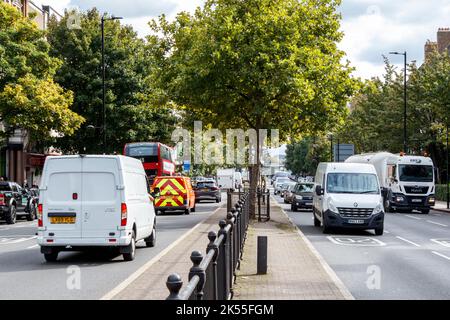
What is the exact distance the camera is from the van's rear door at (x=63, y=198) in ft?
48.7

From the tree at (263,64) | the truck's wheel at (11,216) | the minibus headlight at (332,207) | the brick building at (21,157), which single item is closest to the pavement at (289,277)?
the minibus headlight at (332,207)

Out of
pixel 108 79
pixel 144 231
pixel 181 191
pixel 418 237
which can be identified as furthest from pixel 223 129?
pixel 108 79

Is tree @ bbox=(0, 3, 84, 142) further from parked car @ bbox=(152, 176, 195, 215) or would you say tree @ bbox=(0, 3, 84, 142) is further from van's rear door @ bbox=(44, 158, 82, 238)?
van's rear door @ bbox=(44, 158, 82, 238)

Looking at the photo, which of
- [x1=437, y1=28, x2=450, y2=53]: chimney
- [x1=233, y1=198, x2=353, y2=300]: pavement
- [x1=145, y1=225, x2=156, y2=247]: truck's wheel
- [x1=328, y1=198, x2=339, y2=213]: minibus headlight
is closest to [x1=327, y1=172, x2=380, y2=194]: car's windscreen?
[x1=328, y1=198, x2=339, y2=213]: minibus headlight

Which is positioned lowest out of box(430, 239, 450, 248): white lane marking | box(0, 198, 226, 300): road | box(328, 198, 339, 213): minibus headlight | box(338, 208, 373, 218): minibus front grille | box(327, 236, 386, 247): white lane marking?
box(430, 239, 450, 248): white lane marking

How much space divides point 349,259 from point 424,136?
134ft

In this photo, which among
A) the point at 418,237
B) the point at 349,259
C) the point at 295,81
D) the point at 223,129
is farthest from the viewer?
the point at 223,129

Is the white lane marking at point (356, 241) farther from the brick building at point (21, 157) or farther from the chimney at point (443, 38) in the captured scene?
the chimney at point (443, 38)

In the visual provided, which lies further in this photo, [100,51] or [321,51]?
[100,51]

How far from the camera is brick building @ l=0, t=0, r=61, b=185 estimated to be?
5422cm

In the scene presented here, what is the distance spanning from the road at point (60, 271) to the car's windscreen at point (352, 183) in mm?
6120

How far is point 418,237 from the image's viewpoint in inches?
891

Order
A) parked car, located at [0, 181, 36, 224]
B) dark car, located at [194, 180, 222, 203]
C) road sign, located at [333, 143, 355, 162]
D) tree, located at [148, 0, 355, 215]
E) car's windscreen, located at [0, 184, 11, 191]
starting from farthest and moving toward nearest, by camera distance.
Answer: road sign, located at [333, 143, 355, 162] → dark car, located at [194, 180, 222, 203] → car's windscreen, located at [0, 184, 11, 191] → parked car, located at [0, 181, 36, 224] → tree, located at [148, 0, 355, 215]
